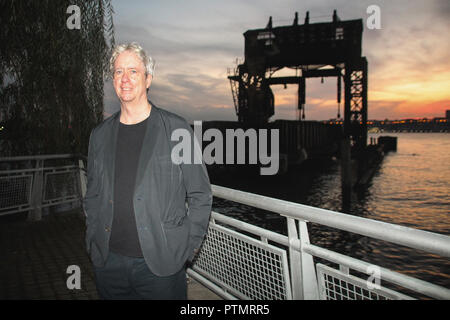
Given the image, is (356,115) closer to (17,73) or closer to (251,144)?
(251,144)

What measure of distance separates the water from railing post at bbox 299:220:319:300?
7.66 m

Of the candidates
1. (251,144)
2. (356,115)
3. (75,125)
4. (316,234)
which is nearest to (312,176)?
(251,144)

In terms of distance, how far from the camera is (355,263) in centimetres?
173

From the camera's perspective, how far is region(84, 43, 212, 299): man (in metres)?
1.85

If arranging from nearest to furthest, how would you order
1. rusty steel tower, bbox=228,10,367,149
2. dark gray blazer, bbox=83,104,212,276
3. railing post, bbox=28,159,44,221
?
dark gray blazer, bbox=83,104,212,276
railing post, bbox=28,159,44,221
rusty steel tower, bbox=228,10,367,149

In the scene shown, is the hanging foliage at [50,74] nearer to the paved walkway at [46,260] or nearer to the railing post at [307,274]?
the paved walkway at [46,260]

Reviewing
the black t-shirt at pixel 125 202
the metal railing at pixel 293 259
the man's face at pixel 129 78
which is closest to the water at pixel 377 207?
the metal railing at pixel 293 259

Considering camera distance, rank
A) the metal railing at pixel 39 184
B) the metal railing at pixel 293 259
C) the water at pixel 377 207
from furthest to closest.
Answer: the water at pixel 377 207
the metal railing at pixel 39 184
the metal railing at pixel 293 259

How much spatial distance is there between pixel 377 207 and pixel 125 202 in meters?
15.9

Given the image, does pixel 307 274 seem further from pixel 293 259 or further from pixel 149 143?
pixel 149 143

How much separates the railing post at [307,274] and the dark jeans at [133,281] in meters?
0.80

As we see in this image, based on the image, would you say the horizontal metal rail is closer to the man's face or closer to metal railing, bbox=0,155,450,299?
metal railing, bbox=0,155,450,299

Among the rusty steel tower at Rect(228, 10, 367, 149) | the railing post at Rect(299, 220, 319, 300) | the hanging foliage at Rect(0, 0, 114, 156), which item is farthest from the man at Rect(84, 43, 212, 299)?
the rusty steel tower at Rect(228, 10, 367, 149)

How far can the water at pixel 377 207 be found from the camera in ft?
30.0
